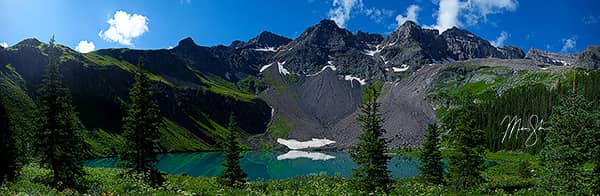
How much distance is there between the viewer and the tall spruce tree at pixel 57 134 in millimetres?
26719

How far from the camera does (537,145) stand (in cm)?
13750

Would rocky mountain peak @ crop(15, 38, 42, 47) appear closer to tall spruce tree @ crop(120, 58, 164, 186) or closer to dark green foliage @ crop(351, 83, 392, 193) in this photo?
tall spruce tree @ crop(120, 58, 164, 186)

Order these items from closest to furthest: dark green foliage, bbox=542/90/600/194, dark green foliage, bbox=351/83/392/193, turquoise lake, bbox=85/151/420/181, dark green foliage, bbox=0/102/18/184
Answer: dark green foliage, bbox=542/90/600/194 → dark green foliage, bbox=0/102/18/184 → dark green foliage, bbox=351/83/392/193 → turquoise lake, bbox=85/151/420/181

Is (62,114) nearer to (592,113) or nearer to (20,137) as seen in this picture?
(20,137)

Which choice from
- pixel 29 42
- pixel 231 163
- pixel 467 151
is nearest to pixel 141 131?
pixel 231 163


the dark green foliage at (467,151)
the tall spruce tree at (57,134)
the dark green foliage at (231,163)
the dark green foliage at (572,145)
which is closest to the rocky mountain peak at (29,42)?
the dark green foliage at (231,163)

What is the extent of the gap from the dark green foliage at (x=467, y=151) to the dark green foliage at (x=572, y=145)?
11.2 meters

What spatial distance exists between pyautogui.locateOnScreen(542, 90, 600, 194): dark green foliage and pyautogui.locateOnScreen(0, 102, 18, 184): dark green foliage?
30.5m

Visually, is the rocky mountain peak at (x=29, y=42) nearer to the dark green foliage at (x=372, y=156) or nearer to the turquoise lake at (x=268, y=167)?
the turquoise lake at (x=268, y=167)

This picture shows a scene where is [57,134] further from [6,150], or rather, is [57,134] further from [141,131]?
[141,131]

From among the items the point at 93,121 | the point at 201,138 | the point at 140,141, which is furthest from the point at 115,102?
the point at 140,141

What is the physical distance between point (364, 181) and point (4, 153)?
22120 millimetres

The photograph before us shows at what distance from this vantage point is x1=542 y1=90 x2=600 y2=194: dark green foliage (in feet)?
66.2

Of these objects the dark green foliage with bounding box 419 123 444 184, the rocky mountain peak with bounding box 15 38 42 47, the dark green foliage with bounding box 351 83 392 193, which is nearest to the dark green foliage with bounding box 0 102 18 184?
the dark green foliage with bounding box 351 83 392 193
